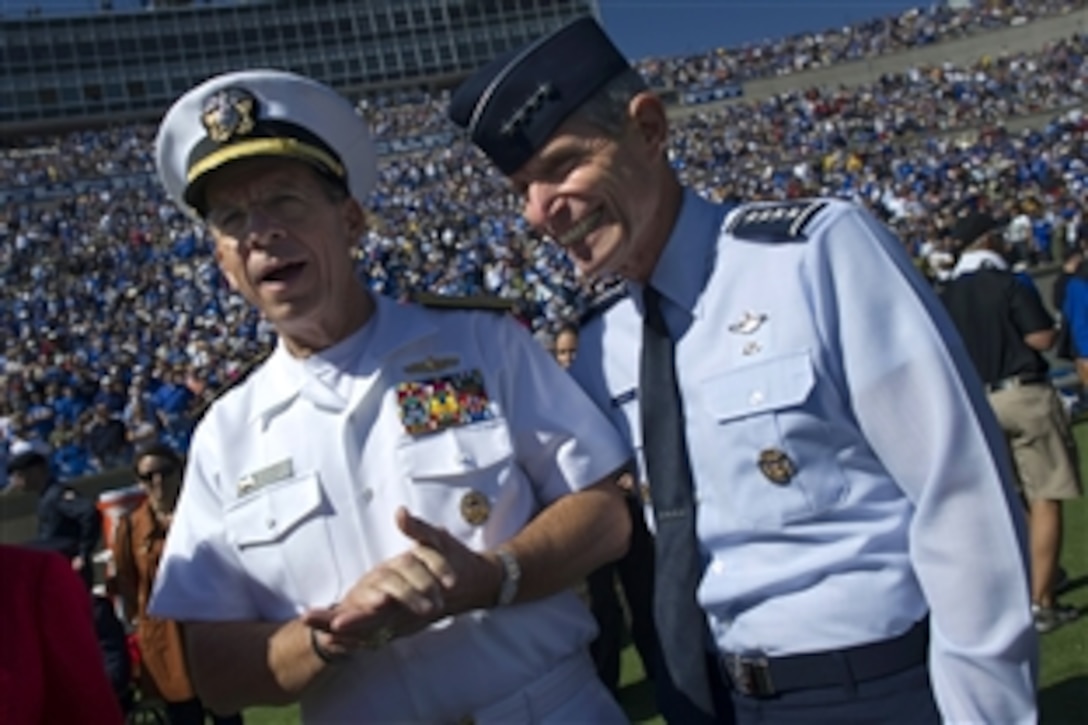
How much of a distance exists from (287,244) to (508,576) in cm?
70

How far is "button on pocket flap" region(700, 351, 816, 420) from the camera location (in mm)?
1994

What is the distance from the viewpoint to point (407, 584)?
6.29 feet

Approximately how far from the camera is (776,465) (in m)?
2.05

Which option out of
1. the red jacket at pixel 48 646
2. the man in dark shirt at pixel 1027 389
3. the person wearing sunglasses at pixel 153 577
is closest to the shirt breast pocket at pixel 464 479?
the red jacket at pixel 48 646

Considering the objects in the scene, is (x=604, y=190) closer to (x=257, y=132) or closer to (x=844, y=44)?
(x=257, y=132)

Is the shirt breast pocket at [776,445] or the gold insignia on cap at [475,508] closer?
the shirt breast pocket at [776,445]

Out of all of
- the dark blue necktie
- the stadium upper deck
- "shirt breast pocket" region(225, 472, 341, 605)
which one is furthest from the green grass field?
the stadium upper deck

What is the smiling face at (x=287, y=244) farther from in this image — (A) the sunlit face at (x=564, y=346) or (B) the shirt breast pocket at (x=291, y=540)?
(A) the sunlit face at (x=564, y=346)

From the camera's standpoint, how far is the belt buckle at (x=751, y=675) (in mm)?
2098

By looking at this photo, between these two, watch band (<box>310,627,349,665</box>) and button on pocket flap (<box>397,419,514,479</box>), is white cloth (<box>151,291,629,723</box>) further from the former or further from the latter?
watch band (<box>310,627,349,665</box>)

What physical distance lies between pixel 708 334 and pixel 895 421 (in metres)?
0.37

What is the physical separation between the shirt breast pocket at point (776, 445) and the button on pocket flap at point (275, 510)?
73cm

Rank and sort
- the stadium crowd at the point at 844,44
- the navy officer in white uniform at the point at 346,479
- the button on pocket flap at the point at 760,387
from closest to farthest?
the button on pocket flap at the point at 760,387, the navy officer in white uniform at the point at 346,479, the stadium crowd at the point at 844,44

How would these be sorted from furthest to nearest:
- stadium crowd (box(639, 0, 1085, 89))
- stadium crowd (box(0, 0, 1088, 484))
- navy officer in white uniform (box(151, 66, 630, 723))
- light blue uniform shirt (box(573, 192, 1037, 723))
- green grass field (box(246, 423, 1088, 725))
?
1. stadium crowd (box(639, 0, 1085, 89))
2. stadium crowd (box(0, 0, 1088, 484))
3. green grass field (box(246, 423, 1088, 725))
4. navy officer in white uniform (box(151, 66, 630, 723))
5. light blue uniform shirt (box(573, 192, 1037, 723))
